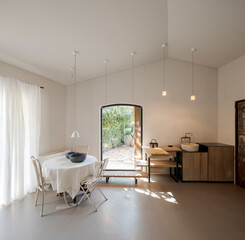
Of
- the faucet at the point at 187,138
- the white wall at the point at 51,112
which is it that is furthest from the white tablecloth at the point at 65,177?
the faucet at the point at 187,138

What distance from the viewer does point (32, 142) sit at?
3.15 m

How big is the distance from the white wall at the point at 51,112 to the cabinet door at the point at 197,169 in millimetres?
3709

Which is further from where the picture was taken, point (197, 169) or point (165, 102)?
point (165, 102)

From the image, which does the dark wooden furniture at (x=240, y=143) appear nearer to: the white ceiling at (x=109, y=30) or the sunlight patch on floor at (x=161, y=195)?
the white ceiling at (x=109, y=30)

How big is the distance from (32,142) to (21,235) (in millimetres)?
1767

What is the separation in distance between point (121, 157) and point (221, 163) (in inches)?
110

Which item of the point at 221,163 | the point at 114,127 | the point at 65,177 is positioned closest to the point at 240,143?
the point at 221,163

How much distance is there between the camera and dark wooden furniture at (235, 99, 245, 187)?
3.33m

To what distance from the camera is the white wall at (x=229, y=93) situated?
341 centimetres

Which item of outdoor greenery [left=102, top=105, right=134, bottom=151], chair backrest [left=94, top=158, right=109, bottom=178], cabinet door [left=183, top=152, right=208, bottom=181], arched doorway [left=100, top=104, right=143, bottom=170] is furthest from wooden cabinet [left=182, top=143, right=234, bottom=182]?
chair backrest [left=94, top=158, right=109, bottom=178]

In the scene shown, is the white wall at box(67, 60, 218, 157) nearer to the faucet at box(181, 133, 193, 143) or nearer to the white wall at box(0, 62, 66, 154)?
the faucet at box(181, 133, 193, 143)

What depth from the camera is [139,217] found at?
2289mm

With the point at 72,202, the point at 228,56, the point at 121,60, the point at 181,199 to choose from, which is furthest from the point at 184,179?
the point at 121,60

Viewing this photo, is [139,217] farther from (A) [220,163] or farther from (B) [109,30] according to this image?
(B) [109,30]
